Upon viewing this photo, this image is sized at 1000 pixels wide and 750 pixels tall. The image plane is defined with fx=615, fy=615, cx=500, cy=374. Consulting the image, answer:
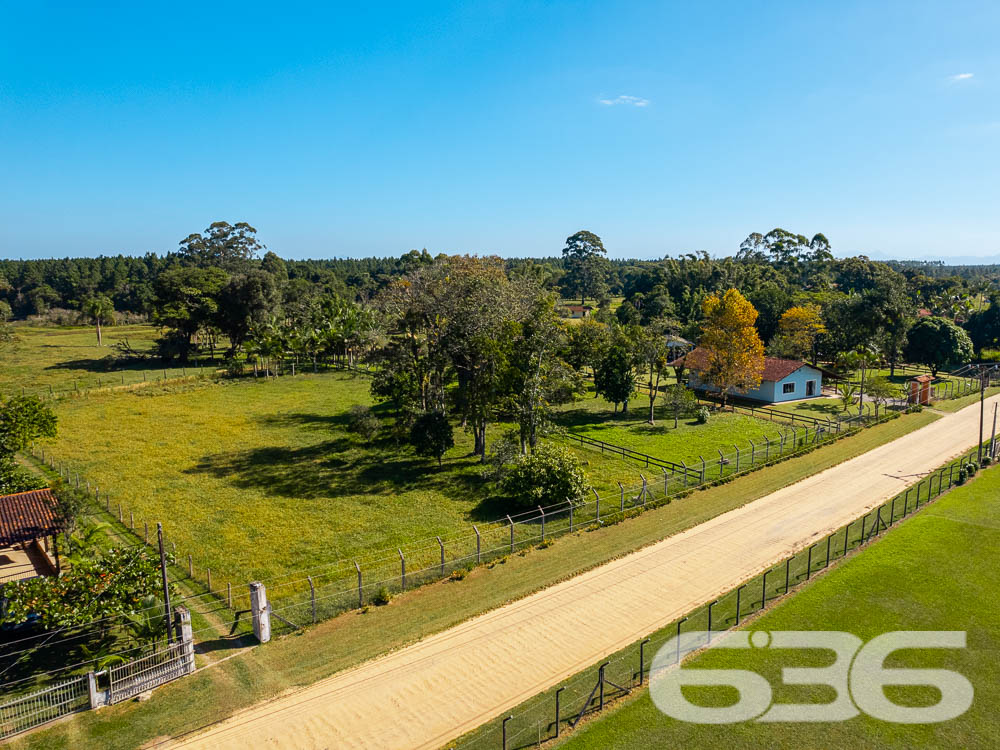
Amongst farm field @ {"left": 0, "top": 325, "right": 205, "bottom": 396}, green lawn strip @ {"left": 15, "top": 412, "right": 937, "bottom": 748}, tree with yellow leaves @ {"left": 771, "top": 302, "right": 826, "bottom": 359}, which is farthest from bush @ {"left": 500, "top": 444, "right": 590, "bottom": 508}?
farm field @ {"left": 0, "top": 325, "right": 205, "bottom": 396}

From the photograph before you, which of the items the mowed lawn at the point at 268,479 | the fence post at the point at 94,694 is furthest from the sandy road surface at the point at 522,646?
the mowed lawn at the point at 268,479

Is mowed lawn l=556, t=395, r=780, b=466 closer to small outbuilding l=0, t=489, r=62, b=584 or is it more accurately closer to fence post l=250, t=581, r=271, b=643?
fence post l=250, t=581, r=271, b=643

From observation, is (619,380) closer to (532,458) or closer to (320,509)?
(532,458)

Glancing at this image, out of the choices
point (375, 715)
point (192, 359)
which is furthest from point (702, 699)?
point (192, 359)

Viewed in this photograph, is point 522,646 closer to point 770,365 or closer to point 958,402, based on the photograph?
point 770,365

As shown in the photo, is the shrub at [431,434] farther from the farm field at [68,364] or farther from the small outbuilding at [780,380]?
the farm field at [68,364]

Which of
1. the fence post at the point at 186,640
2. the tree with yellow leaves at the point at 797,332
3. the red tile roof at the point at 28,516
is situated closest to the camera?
the fence post at the point at 186,640
